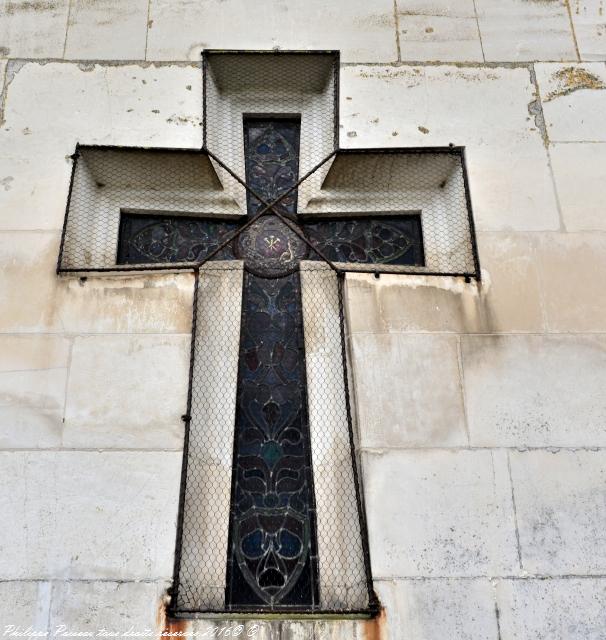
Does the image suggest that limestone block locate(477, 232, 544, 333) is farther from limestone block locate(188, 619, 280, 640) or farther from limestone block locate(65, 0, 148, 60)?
limestone block locate(65, 0, 148, 60)

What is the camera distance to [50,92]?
5.06 metres

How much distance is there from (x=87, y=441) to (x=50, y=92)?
273 centimetres

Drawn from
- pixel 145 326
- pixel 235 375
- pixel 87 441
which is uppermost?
pixel 145 326

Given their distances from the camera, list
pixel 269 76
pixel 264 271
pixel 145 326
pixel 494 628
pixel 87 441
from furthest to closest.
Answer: pixel 269 76 < pixel 264 271 < pixel 145 326 < pixel 87 441 < pixel 494 628

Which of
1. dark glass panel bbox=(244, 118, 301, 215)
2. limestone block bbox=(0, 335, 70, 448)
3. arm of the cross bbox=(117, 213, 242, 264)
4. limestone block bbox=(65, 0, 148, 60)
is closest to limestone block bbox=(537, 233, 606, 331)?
dark glass panel bbox=(244, 118, 301, 215)

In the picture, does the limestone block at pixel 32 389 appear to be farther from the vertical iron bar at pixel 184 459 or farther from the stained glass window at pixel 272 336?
the stained glass window at pixel 272 336

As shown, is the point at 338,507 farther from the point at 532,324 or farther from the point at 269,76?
the point at 269,76

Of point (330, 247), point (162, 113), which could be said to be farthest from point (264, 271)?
point (162, 113)

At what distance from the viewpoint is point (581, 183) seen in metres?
4.85

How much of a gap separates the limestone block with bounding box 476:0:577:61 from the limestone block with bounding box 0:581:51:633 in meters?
4.84

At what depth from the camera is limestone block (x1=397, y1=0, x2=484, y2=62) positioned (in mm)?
5277

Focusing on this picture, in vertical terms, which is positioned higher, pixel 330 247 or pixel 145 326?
pixel 330 247

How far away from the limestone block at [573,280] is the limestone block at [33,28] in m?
3.98

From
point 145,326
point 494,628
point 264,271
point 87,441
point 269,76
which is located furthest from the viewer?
point 269,76
